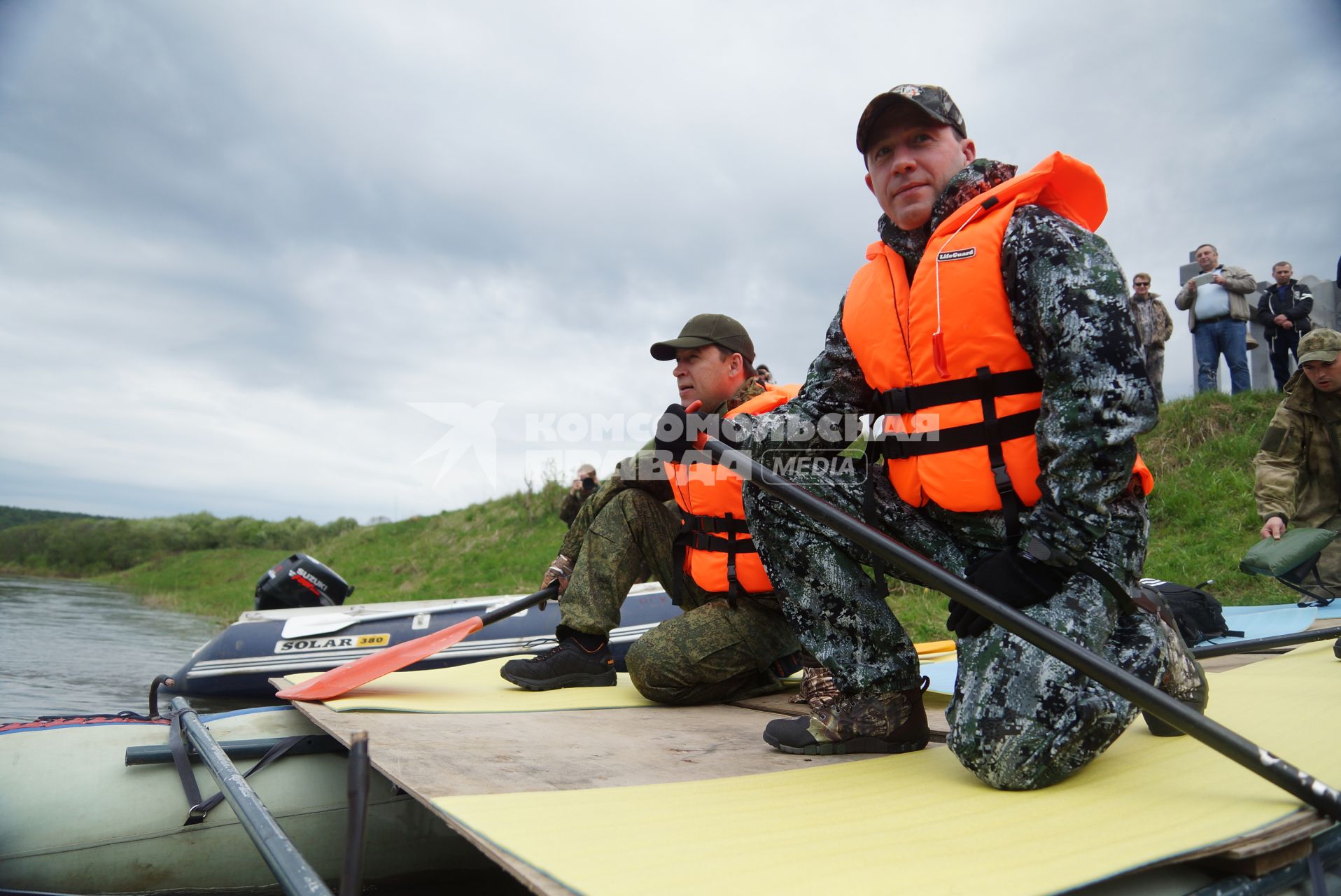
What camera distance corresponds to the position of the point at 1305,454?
4.52 metres

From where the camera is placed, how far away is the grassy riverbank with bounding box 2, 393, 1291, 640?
6930 millimetres

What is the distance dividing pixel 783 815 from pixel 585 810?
1.24 feet

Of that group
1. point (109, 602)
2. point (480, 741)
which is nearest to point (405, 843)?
point (480, 741)

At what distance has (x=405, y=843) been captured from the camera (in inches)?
102

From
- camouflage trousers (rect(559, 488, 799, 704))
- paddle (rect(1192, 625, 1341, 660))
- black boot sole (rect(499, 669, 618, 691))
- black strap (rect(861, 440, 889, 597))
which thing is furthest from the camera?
black boot sole (rect(499, 669, 618, 691))

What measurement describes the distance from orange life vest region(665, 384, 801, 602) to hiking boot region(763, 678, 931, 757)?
927 millimetres

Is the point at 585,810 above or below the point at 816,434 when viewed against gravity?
below

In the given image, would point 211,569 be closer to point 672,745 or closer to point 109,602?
point 109,602

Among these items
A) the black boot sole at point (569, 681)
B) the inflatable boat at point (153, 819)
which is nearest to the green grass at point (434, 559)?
the black boot sole at point (569, 681)

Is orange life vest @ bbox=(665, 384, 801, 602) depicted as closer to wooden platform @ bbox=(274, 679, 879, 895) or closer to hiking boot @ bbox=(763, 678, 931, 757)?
wooden platform @ bbox=(274, 679, 879, 895)

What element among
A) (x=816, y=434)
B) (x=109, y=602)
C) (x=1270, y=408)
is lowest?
(x=109, y=602)

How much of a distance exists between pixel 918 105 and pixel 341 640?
5.58 m

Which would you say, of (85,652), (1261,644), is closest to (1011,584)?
(1261,644)

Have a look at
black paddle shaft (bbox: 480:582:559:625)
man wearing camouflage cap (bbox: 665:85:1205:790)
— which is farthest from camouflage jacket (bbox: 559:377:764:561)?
man wearing camouflage cap (bbox: 665:85:1205:790)
